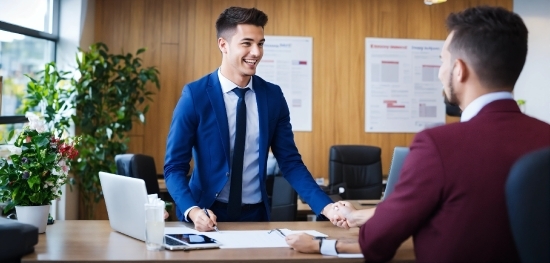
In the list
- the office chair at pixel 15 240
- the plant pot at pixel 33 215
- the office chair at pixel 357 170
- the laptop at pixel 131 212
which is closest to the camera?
the office chair at pixel 15 240

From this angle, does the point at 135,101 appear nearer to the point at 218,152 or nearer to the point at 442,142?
the point at 218,152

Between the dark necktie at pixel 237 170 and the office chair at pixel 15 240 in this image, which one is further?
the dark necktie at pixel 237 170

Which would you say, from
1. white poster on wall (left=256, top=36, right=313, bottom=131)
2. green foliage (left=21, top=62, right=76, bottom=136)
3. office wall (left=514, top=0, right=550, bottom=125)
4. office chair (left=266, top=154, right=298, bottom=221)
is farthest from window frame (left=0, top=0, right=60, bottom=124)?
office wall (left=514, top=0, right=550, bottom=125)

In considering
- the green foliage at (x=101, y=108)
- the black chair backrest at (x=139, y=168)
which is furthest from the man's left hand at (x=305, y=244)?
the green foliage at (x=101, y=108)

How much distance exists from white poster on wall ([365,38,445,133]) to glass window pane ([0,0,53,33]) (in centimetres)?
349

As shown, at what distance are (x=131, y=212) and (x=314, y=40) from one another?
5172mm

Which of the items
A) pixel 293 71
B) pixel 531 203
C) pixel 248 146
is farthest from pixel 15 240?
pixel 293 71

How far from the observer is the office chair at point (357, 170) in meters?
6.43

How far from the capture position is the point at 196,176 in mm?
2889

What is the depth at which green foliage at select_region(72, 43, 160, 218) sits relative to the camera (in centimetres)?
614

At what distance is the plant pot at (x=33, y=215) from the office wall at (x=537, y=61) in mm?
6131

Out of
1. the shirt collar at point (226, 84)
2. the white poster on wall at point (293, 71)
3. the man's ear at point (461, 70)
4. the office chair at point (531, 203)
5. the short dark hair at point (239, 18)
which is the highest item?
the white poster on wall at point (293, 71)

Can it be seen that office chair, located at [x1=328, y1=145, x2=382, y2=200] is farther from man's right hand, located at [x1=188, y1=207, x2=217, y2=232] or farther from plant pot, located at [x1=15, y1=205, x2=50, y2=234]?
plant pot, located at [x1=15, y1=205, x2=50, y2=234]

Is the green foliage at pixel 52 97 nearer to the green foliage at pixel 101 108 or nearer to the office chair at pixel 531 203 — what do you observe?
the green foliage at pixel 101 108
